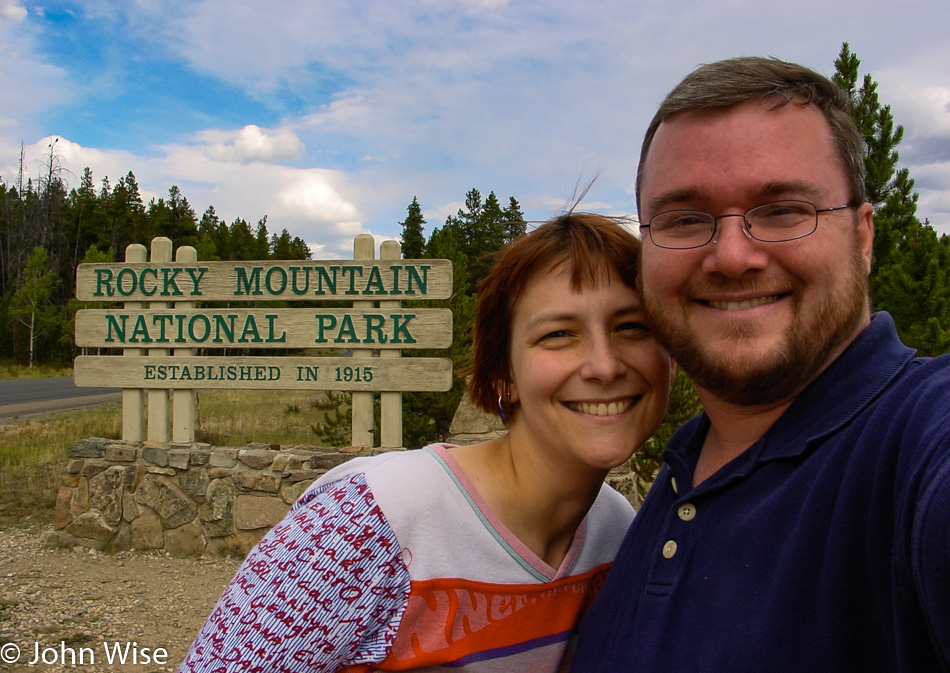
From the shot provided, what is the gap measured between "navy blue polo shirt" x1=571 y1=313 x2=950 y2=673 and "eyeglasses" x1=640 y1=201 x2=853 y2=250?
21 cm

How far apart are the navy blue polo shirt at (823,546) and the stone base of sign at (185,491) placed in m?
4.54

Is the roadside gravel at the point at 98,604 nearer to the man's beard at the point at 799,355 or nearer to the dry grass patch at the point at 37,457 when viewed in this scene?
the dry grass patch at the point at 37,457

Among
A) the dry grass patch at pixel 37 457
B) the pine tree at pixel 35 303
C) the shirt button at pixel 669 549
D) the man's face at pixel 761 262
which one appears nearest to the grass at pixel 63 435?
the dry grass patch at pixel 37 457

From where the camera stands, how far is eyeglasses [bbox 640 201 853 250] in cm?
124

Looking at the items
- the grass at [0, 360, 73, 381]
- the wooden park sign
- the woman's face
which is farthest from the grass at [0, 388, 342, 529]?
the grass at [0, 360, 73, 381]

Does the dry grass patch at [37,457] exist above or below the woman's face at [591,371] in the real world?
below

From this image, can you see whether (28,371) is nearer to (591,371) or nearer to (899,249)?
(899,249)

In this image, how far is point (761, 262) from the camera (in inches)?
48.8

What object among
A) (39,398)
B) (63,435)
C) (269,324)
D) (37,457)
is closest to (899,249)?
(269,324)

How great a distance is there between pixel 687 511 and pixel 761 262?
0.47 metres

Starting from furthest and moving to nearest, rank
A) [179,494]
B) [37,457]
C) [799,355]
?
[37,457]
[179,494]
[799,355]

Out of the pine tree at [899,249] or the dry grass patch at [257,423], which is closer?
the pine tree at [899,249]

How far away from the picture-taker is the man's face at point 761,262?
121cm

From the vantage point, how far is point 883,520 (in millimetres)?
910
